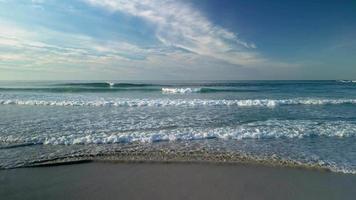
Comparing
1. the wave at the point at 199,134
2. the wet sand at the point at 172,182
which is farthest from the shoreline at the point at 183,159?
the wave at the point at 199,134

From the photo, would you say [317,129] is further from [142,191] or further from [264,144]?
[142,191]

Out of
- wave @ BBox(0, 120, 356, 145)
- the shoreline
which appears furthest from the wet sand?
wave @ BBox(0, 120, 356, 145)

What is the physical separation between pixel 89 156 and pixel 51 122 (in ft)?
16.8

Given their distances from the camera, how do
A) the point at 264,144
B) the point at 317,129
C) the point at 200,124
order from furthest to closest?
the point at 200,124, the point at 317,129, the point at 264,144

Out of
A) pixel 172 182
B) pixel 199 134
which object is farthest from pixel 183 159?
pixel 199 134

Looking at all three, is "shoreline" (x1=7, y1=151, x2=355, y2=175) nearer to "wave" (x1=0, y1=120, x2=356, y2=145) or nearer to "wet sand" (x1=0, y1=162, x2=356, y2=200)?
"wet sand" (x1=0, y1=162, x2=356, y2=200)

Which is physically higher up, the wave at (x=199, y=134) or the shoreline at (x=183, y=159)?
the wave at (x=199, y=134)

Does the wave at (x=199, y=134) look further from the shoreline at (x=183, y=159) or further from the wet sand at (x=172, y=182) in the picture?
the wet sand at (x=172, y=182)

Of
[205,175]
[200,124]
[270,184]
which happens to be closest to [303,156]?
[270,184]

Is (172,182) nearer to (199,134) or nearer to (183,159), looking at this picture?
A: (183,159)

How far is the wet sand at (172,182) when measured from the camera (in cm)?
451

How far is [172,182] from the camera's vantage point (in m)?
5.00

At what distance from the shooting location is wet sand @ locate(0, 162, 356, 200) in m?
4.51

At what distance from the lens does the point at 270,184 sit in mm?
4953
